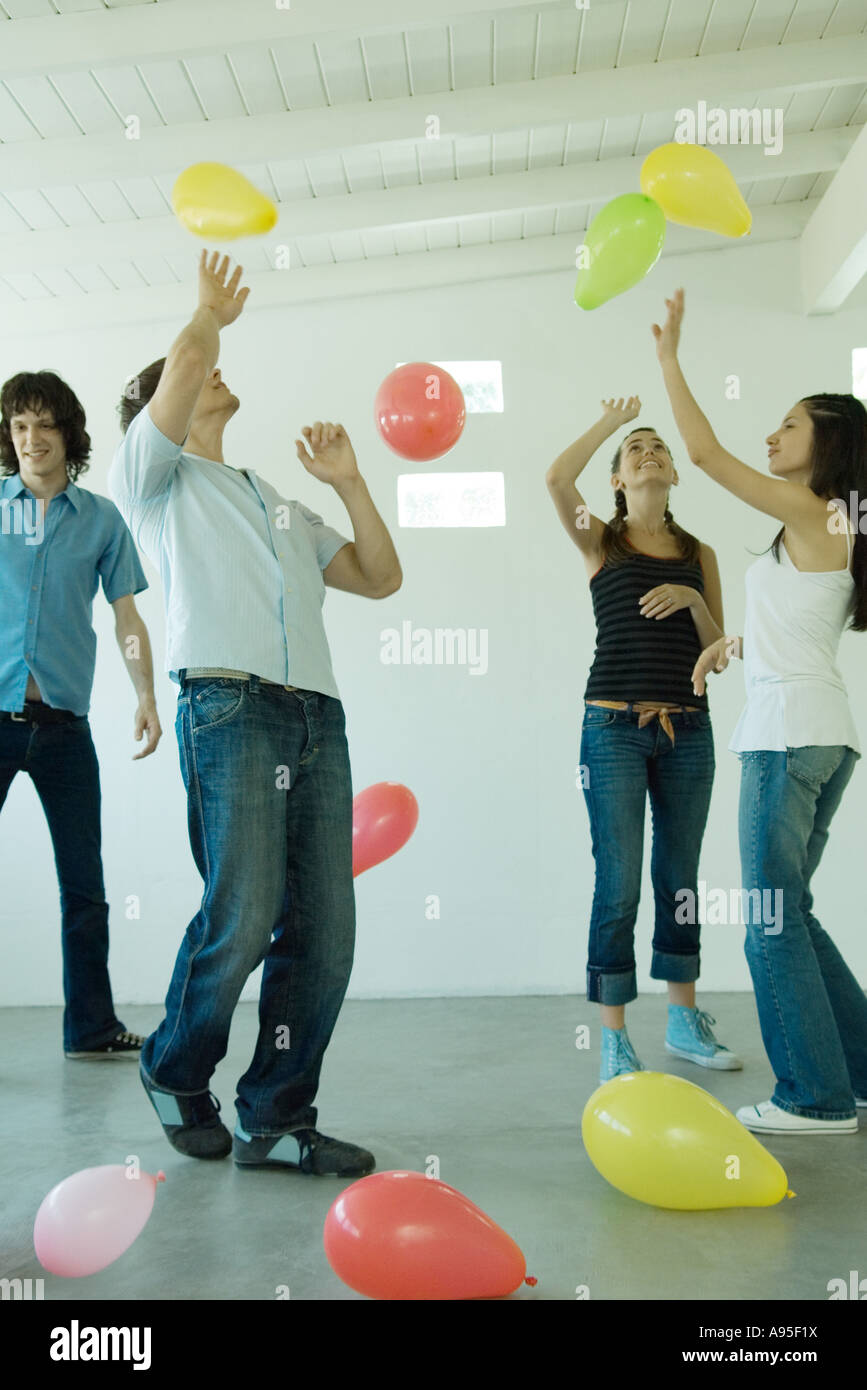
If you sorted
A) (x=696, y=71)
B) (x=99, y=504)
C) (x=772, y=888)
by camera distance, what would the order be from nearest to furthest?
(x=772, y=888) < (x=99, y=504) < (x=696, y=71)

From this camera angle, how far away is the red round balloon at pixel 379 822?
2807 millimetres

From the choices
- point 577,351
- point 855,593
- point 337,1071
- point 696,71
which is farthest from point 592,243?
point 337,1071

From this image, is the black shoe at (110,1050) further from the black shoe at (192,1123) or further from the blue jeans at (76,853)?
the black shoe at (192,1123)

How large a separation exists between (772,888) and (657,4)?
243cm

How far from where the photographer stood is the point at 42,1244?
1424 mm

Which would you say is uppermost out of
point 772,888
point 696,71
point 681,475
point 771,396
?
point 696,71

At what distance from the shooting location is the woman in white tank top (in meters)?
2.00

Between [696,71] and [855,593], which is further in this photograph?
[696,71]

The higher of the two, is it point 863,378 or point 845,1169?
point 863,378

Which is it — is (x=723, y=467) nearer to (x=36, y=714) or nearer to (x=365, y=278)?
(x=36, y=714)

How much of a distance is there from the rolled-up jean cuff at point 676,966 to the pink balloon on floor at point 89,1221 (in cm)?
138

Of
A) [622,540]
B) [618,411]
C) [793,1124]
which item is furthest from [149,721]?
[793,1124]

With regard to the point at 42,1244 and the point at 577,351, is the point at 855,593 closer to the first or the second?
the point at 42,1244

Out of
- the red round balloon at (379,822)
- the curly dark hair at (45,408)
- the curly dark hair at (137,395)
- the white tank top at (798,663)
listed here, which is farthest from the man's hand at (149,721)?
the white tank top at (798,663)
